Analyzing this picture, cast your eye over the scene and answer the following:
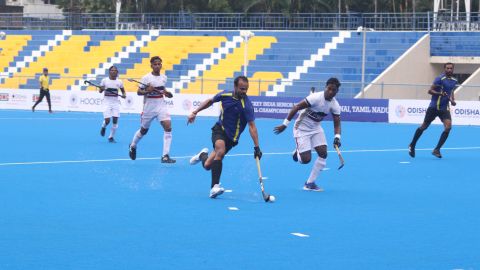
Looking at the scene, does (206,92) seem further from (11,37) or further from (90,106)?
(11,37)

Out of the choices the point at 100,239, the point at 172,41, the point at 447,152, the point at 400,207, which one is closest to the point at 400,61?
the point at 172,41

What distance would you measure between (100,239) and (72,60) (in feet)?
141

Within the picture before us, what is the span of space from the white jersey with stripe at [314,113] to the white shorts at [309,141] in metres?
0.05

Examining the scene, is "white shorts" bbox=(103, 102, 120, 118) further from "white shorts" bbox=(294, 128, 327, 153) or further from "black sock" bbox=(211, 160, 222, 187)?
"black sock" bbox=(211, 160, 222, 187)

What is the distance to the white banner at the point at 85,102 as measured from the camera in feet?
131

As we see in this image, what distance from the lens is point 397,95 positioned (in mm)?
41062

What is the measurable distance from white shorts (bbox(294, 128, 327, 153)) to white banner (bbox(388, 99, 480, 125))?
21485mm

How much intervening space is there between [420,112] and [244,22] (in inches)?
718

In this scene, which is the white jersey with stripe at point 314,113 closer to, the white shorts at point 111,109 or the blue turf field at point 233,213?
the blue turf field at point 233,213

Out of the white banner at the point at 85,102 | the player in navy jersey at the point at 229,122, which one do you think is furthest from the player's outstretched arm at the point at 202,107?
the white banner at the point at 85,102

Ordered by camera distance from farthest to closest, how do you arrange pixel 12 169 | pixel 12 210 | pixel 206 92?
pixel 206 92 < pixel 12 169 < pixel 12 210

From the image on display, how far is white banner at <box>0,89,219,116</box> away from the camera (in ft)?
131

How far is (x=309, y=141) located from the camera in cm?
1411

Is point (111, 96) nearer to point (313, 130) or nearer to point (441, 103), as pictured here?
point (441, 103)
